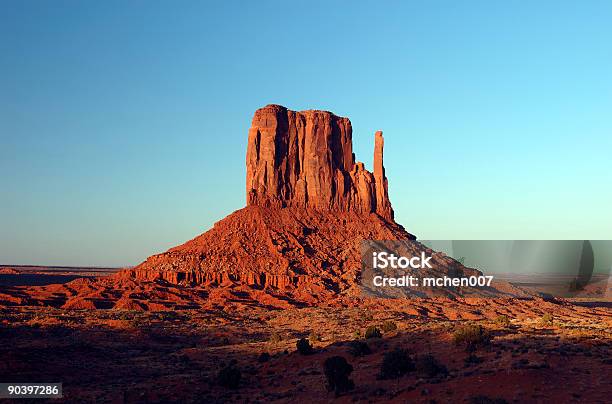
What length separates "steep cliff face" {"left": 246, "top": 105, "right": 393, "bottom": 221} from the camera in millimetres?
96750

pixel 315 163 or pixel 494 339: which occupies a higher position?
pixel 315 163

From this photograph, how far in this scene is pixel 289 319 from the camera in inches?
2324

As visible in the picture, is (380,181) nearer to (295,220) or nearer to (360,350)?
(295,220)

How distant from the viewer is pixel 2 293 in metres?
70.3

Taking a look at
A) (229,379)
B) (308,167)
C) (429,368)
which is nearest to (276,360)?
(229,379)

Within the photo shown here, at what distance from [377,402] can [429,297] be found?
191 ft

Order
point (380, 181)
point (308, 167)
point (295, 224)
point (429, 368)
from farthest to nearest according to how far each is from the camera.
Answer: point (380, 181)
point (308, 167)
point (295, 224)
point (429, 368)

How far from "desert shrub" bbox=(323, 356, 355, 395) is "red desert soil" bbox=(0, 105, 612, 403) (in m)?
0.49

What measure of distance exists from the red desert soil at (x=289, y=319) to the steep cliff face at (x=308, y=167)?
0.26 meters

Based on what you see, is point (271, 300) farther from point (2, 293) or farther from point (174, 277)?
point (2, 293)

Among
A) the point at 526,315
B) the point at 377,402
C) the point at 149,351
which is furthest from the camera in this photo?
the point at 526,315

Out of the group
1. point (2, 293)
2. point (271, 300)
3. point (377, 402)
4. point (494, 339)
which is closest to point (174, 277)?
point (271, 300)

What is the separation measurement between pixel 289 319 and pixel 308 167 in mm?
44491

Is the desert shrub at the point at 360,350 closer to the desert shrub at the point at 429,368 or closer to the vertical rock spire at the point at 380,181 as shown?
the desert shrub at the point at 429,368
